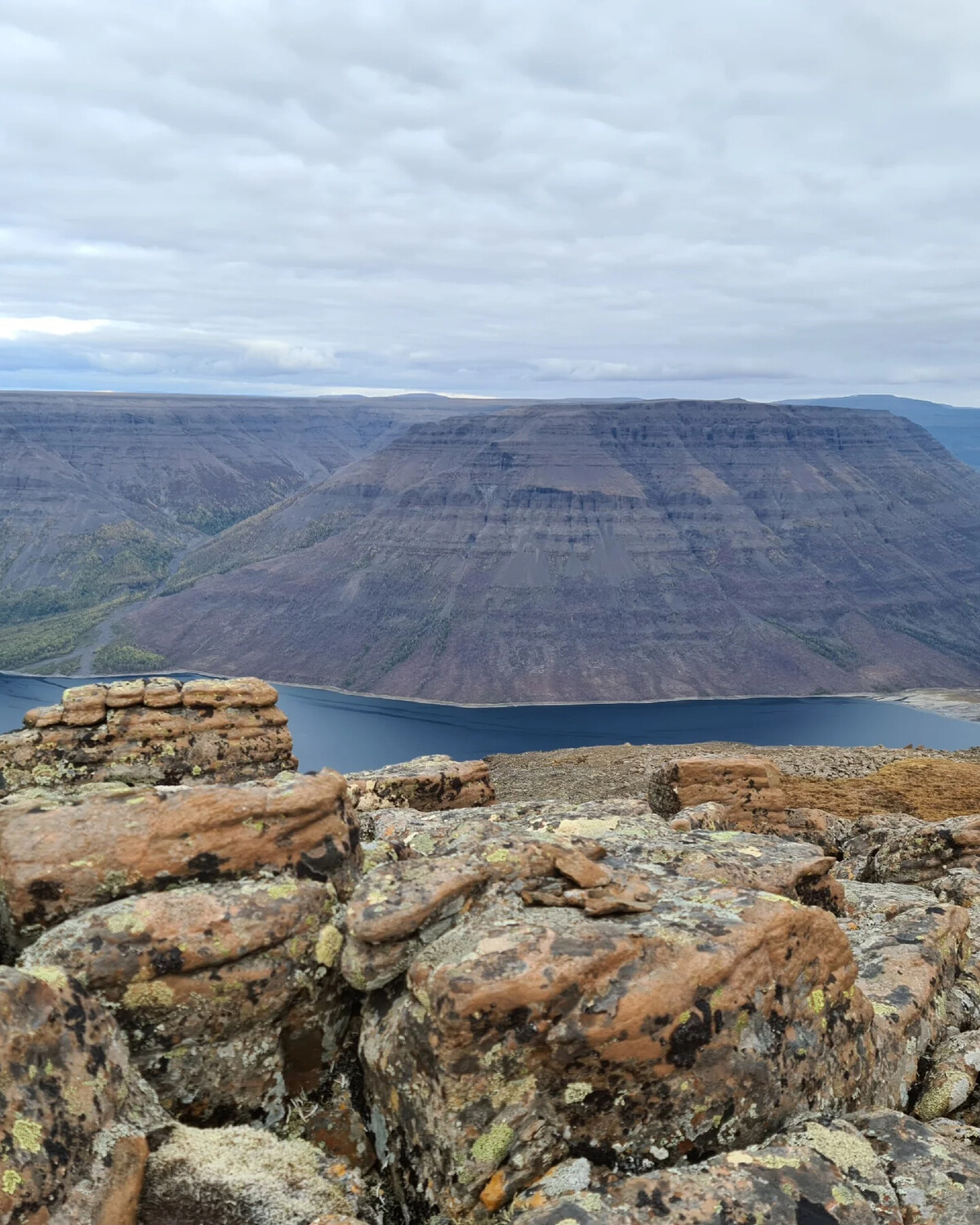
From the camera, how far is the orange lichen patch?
39.2 meters

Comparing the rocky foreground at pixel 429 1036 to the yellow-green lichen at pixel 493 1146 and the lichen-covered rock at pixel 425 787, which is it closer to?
the yellow-green lichen at pixel 493 1146

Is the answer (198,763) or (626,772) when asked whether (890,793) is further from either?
(198,763)

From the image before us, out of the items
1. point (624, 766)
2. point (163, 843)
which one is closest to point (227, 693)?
point (163, 843)

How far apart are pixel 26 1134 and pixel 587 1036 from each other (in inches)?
221

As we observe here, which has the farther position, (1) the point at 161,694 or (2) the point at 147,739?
(1) the point at 161,694

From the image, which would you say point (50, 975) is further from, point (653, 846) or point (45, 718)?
point (45, 718)

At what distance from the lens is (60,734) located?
21625 mm

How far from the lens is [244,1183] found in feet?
31.0

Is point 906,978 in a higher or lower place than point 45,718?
lower

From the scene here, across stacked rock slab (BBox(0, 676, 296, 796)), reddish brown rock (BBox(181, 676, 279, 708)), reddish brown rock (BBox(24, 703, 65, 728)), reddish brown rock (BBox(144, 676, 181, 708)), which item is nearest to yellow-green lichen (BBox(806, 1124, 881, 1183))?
stacked rock slab (BBox(0, 676, 296, 796))

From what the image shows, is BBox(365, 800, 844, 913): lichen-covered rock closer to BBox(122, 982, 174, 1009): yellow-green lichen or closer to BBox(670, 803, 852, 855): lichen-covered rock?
BBox(122, 982, 174, 1009): yellow-green lichen

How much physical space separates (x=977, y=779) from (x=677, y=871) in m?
36.0

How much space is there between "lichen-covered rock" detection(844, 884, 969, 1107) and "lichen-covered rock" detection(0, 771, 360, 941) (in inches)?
310

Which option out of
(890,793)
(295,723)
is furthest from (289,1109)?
(295,723)
